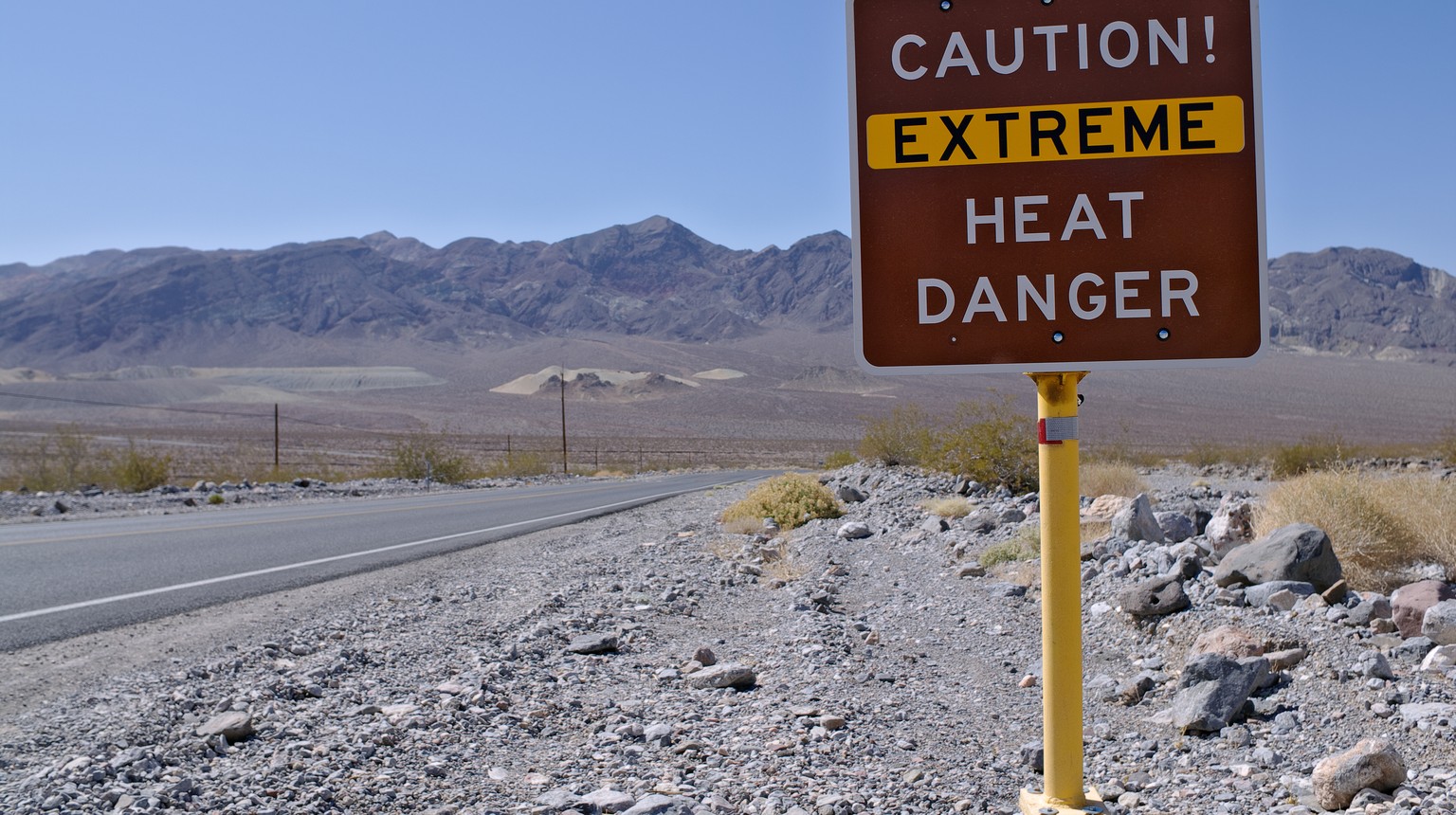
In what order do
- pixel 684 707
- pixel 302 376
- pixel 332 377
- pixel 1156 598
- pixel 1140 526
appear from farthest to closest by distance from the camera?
pixel 302 376 < pixel 332 377 < pixel 1140 526 < pixel 1156 598 < pixel 684 707

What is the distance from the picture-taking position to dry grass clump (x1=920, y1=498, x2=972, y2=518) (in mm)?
12969

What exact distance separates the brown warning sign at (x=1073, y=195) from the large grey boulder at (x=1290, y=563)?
15.6 feet

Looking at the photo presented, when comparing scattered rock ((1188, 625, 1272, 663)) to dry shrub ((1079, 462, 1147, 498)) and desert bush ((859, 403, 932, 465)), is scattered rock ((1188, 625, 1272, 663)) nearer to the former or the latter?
dry shrub ((1079, 462, 1147, 498))

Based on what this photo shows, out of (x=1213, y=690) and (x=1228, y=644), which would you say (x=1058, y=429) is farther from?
(x=1228, y=644)

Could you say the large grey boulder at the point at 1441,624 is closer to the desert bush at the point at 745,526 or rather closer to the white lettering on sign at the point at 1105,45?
the white lettering on sign at the point at 1105,45

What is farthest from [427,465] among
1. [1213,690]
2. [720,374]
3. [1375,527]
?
[720,374]

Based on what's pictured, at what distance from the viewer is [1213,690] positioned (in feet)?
14.8

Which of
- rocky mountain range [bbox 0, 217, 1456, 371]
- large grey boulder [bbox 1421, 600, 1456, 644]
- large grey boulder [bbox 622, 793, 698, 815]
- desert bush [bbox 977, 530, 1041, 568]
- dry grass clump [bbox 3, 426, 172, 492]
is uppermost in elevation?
rocky mountain range [bbox 0, 217, 1456, 371]

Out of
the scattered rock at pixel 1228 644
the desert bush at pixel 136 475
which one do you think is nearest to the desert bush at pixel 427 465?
the desert bush at pixel 136 475

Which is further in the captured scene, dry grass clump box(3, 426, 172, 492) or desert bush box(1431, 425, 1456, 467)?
desert bush box(1431, 425, 1456, 467)

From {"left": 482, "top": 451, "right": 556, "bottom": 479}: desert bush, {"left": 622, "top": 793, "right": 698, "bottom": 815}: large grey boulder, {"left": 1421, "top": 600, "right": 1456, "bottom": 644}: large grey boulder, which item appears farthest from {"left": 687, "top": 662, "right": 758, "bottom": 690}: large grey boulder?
{"left": 482, "top": 451, "right": 556, "bottom": 479}: desert bush

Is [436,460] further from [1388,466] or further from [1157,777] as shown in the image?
[1157,777]

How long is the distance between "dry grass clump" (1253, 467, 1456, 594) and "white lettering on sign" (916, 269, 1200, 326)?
6108mm

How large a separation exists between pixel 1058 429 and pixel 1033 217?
0.44 metres
